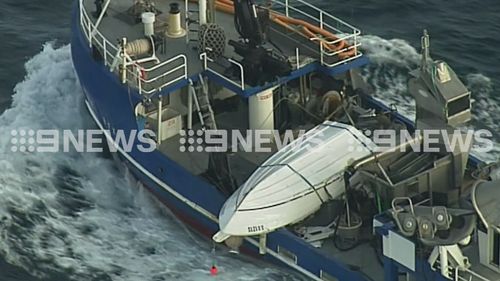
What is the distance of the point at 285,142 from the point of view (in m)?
27.8

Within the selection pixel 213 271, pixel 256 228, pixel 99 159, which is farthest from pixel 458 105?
pixel 99 159

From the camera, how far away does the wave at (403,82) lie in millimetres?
33344

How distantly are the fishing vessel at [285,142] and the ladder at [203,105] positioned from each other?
4cm

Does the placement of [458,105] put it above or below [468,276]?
above

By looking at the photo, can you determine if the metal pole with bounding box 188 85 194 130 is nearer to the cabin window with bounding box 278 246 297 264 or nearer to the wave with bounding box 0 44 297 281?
the wave with bounding box 0 44 297 281

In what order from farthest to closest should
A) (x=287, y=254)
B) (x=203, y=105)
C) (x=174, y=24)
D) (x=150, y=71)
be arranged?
(x=174, y=24)
(x=203, y=105)
(x=150, y=71)
(x=287, y=254)

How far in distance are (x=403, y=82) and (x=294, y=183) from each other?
1073 centimetres

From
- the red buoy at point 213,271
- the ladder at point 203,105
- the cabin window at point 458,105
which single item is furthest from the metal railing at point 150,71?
the cabin window at point 458,105

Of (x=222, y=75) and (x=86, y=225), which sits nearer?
(x=222, y=75)

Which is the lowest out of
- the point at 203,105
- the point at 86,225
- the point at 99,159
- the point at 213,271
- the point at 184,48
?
the point at 213,271

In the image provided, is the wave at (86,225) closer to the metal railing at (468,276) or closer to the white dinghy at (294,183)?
the white dinghy at (294,183)

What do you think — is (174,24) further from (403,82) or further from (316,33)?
(403,82)

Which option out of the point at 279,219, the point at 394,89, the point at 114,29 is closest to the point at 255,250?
the point at 279,219

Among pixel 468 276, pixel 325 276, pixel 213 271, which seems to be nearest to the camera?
pixel 468 276
